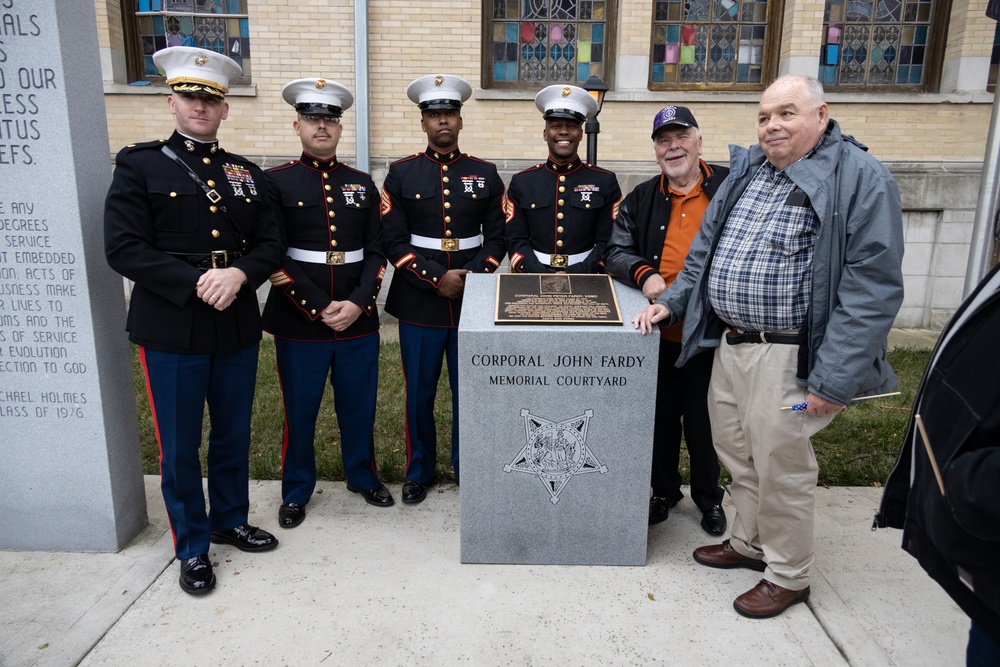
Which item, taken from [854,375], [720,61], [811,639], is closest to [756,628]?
[811,639]

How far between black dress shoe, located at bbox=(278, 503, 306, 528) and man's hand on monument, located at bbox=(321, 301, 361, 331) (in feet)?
3.16

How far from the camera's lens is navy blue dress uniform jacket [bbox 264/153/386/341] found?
3439 mm

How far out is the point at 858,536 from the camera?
11.5ft

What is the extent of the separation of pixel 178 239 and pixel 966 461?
2786 millimetres

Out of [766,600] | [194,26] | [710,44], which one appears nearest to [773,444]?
[766,600]

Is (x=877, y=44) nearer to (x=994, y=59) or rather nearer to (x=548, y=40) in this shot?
(x=994, y=59)

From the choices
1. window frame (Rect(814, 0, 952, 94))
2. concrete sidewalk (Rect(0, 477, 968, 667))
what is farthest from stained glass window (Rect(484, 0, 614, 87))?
concrete sidewalk (Rect(0, 477, 968, 667))

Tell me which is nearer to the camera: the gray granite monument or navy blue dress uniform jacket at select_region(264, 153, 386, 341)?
the gray granite monument

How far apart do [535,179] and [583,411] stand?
1.43 meters

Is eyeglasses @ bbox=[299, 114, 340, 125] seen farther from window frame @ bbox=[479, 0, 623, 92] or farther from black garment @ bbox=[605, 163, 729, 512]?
window frame @ bbox=[479, 0, 623, 92]

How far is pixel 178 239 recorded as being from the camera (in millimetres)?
2889

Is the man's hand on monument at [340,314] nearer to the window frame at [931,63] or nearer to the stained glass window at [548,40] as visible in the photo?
the stained glass window at [548,40]

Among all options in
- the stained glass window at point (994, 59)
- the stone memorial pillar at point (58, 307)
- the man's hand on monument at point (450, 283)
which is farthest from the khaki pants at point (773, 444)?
the stained glass window at point (994, 59)

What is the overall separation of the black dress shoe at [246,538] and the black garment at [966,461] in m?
2.71
